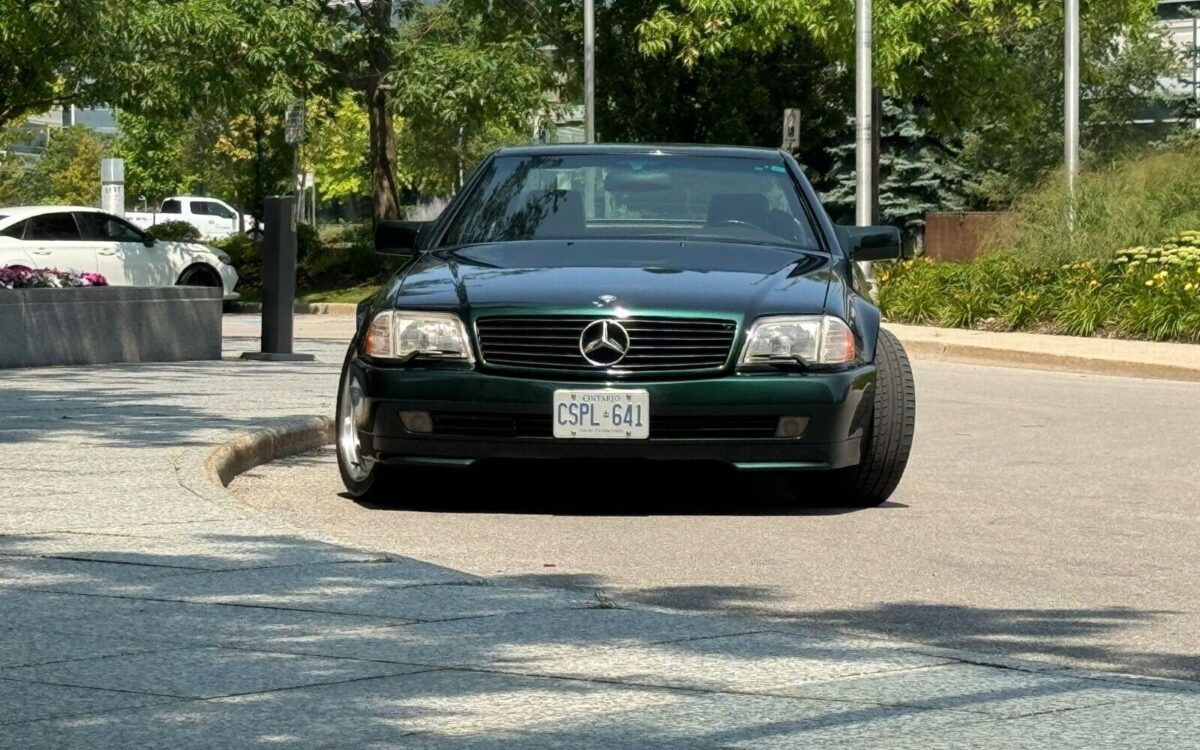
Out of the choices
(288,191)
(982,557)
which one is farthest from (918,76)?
(982,557)

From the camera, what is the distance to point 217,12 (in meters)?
34.1

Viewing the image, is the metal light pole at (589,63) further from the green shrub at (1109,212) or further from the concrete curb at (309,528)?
the concrete curb at (309,528)

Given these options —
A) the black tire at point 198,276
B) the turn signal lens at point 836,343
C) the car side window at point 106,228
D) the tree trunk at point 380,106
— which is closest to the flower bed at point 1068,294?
the black tire at point 198,276

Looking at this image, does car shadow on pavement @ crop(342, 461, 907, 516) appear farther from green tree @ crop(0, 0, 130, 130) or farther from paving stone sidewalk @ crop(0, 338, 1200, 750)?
green tree @ crop(0, 0, 130, 130)

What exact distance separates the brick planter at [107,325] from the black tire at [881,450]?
8.31 meters

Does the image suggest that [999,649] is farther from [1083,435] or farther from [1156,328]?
[1156,328]

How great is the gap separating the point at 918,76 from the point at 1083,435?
22820 mm

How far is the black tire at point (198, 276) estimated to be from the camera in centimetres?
2972

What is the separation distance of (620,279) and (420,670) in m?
3.56

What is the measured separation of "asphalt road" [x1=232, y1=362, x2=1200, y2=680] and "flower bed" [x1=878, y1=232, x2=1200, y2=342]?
9.60 metres

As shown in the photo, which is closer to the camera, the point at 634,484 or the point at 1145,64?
the point at 634,484

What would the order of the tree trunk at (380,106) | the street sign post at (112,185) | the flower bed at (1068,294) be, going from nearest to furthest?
1. the flower bed at (1068,294)
2. the street sign post at (112,185)
3. the tree trunk at (380,106)

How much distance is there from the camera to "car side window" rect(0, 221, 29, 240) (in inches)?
1093

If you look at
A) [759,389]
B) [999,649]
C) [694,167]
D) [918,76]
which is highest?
[918,76]
